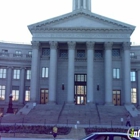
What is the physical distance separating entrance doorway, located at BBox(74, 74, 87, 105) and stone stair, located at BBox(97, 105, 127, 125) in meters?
8.03

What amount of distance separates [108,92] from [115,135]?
42.0 m

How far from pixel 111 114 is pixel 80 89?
15.1 m

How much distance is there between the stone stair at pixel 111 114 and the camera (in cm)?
4303

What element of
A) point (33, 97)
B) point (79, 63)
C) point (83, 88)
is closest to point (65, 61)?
point (79, 63)

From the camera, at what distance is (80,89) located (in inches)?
2425

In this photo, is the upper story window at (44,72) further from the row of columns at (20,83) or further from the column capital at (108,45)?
the column capital at (108,45)

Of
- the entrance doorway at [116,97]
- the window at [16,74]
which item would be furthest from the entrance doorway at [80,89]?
the window at [16,74]

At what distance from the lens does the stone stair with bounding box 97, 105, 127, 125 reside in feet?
141

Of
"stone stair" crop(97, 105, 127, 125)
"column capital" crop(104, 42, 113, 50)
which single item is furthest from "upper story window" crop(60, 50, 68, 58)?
"stone stair" crop(97, 105, 127, 125)

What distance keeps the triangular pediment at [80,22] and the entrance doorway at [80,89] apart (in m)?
10.9

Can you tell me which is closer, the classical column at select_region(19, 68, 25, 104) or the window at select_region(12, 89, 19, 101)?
the classical column at select_region(19, 68, 25, 104)

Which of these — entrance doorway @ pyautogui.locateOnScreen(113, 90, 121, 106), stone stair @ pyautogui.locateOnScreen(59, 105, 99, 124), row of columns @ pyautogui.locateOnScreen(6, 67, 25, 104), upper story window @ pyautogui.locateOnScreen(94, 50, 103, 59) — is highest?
upper story window @ pyautogui.locateOnScreen(94, 50, 103, 59)

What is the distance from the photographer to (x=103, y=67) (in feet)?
201

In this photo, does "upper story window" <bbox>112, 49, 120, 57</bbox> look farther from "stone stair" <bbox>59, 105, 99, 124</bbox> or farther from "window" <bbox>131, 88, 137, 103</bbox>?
"stone stair" <bbox>59, 105, 99, 124</bbox>
